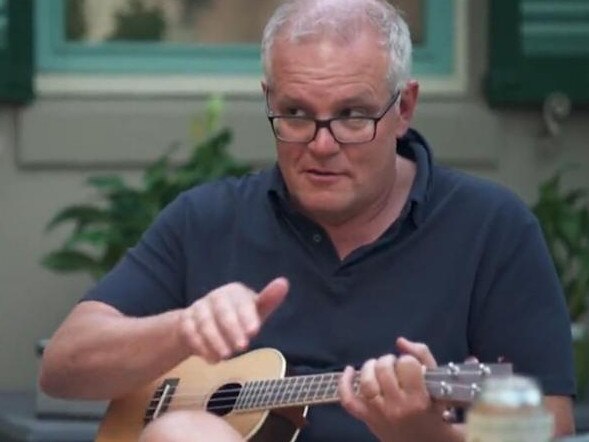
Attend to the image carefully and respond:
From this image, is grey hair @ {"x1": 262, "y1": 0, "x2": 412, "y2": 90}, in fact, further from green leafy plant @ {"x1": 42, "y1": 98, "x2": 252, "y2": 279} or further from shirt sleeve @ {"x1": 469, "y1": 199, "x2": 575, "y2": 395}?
green leafy plant @ {"x1": 42, "y1": 98, "x2": 252, "y2": 279}

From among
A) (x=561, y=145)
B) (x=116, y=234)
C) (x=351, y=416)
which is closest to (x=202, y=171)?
(x=116, y=234)

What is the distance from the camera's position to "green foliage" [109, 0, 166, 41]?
6.05 m

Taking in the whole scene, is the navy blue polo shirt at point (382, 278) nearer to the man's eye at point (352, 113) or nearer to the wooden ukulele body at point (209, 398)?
the wooden ukulele body at point (209, 398)

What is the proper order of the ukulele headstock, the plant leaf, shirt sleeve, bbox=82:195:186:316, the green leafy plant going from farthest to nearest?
the plant leaf
the green leafy plant
shirt sleeve, bbox=82:195:186:316
the ukulele headstock

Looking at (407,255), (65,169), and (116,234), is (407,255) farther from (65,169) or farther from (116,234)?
(65,169)

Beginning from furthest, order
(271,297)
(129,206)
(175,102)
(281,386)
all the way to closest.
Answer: (175,102)
(129,206)
(281,386)
(271,297)

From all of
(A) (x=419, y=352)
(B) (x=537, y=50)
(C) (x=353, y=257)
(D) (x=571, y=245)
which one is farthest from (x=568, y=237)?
(A) (x=419, y=352)

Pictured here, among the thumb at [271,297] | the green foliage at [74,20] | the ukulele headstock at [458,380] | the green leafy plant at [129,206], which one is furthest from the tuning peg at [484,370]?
the green foliage at [74,20]

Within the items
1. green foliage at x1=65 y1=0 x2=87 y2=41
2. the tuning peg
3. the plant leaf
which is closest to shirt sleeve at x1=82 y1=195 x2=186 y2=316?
the tuning peg

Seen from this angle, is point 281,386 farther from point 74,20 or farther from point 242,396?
point 74,20

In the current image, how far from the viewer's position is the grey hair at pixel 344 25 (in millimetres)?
3734

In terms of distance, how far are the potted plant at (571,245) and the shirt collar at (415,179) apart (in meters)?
1.60

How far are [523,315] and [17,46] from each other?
2478mm

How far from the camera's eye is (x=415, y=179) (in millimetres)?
3900
